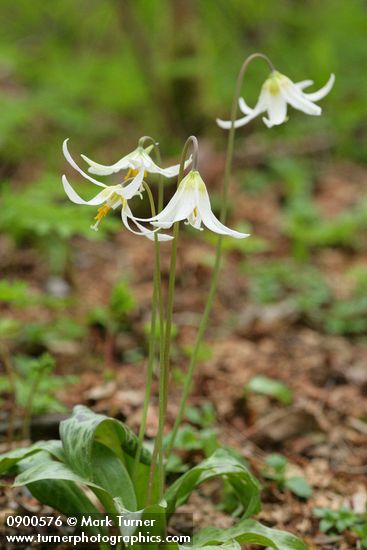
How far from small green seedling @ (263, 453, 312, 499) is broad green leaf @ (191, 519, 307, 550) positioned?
19.9 inches

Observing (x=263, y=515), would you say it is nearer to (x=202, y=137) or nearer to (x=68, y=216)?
(x=68, y=216)

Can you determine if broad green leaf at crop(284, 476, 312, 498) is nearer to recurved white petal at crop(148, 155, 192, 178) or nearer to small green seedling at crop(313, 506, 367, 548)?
small green seedling at crop(313, 506, 367, 548)

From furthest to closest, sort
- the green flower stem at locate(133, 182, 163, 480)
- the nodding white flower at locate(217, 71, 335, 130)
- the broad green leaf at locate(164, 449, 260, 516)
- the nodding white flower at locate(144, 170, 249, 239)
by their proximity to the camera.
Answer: the nodding white flower at locate(217, 71, 335, 130) < the broad green leaf at locate(164, 449, 260, 516) < the green flower stem at locate(133, 182, 163, 480) < the nodding white flower at locate(144, 170, 249, 239)

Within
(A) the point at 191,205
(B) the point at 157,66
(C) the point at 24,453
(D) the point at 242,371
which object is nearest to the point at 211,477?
(C) the point at 24,453

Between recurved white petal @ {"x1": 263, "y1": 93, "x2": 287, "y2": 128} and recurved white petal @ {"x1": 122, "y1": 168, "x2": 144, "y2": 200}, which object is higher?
recurved white petal @ {"x1": 263, "y1": 93, "x2": 287, "y2": 128}

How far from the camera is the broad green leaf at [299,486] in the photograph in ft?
7.21

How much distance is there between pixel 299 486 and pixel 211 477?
22.7 inches

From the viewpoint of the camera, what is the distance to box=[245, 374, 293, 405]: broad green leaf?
106 inches

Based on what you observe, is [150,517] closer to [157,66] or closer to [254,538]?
[254,538]

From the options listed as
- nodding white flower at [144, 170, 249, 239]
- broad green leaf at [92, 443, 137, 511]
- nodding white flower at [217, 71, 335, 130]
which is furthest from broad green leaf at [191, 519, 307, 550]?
nodding white flower at [217, 71, 335, 130]

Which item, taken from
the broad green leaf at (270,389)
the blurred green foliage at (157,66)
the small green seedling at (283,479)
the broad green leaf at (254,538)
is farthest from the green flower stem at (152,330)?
the blurred green foliage at (157,66)

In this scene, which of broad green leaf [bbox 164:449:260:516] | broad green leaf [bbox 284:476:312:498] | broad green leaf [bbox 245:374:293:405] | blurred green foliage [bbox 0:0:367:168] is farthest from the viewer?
blurred green foliage [bbox 0:0:367:168]

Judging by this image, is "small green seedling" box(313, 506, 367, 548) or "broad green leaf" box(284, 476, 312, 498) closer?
"small green seedling" box(313, 506, 367, 548)

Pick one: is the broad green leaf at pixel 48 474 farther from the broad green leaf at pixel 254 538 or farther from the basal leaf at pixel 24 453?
the broad green leaf at pixel 254 538
